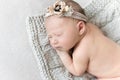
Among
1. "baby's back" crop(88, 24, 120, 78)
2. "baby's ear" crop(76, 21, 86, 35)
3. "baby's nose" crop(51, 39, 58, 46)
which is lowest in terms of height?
"baby's back" crop(88, 24, 120, 78)

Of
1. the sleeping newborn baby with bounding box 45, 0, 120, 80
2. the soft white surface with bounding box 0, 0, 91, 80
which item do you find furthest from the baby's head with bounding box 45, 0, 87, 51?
the soft white surface with bounding box 0, 0, 91, 80

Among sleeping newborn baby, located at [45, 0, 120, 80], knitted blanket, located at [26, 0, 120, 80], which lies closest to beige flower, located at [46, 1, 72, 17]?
sleeping newborn baby, located at [45, 0, 120, 80]

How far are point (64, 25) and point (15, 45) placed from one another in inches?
9.4

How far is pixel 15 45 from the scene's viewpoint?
129 centimetres

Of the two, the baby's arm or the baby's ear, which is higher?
the baby's ear

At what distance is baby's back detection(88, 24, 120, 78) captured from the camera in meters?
1.19

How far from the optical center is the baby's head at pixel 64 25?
117cm

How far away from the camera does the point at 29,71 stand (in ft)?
4.21

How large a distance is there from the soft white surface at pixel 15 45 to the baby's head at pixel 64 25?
150mm

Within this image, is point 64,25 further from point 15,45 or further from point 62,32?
point 15,45

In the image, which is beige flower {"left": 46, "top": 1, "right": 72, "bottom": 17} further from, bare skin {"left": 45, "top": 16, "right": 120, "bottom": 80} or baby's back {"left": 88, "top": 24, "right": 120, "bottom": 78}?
baby's back {"left": 88, "top": 24, "right": 120, "bottom": 78}

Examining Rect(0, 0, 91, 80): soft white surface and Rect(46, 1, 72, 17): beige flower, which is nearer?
Rect(46, 1, 72, 17): beige flower

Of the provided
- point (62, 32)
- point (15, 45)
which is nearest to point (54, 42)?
point (62, 32)

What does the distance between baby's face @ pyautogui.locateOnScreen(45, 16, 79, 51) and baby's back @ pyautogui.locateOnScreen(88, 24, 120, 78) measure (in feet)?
0.28
